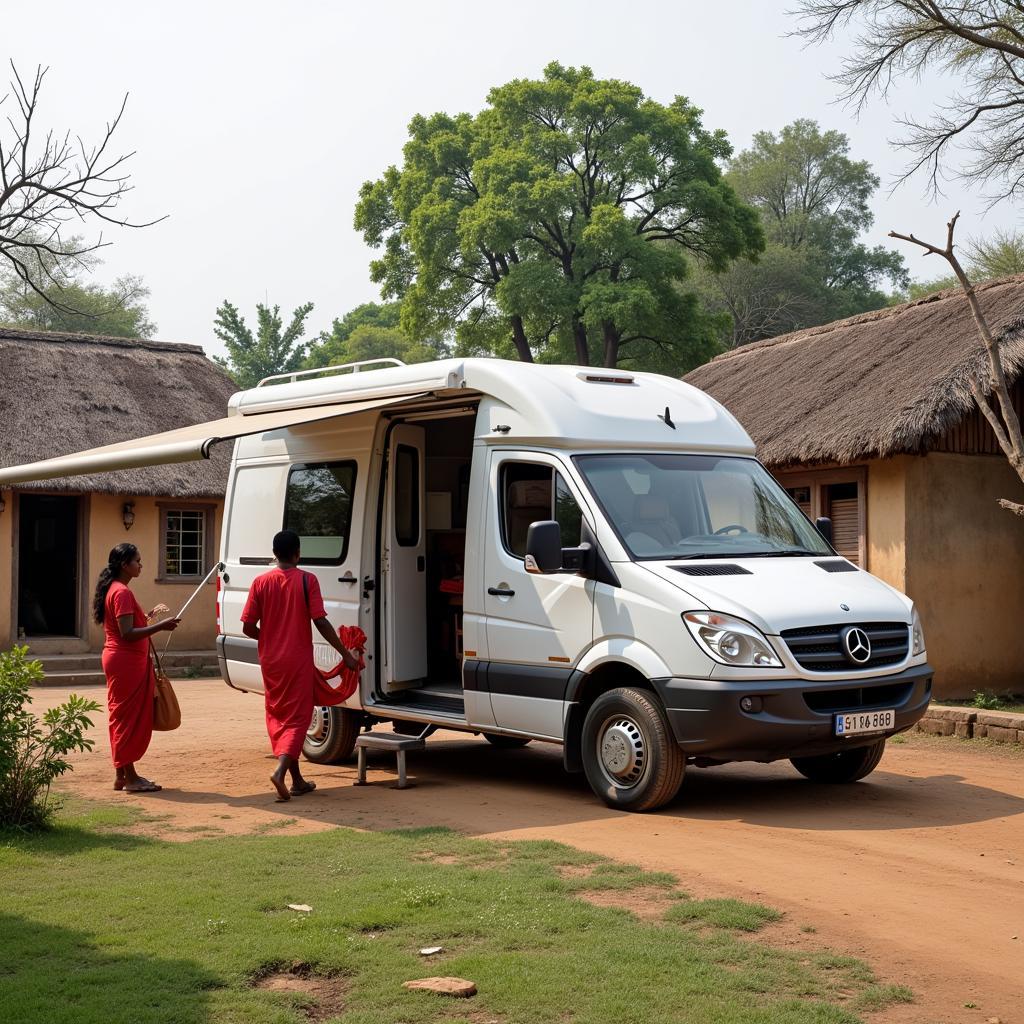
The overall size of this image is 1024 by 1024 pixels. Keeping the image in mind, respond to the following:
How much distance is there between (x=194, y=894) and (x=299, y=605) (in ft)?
10.3

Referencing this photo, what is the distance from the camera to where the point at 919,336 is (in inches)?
623

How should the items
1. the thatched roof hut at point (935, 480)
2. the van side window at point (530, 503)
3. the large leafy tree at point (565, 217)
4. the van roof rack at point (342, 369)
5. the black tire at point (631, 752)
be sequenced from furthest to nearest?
the large leafy tree at point (565, 217)
the thatched roof hut at point (935, 480)
the van roof rack at point (342, 369)
the van side window at point (530, 503)
the black tire at point (631, 752)

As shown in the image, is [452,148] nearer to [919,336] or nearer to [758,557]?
[919,336]

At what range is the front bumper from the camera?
7938 mm

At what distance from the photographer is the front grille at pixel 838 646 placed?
8086mm

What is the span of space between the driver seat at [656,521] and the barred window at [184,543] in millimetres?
14096

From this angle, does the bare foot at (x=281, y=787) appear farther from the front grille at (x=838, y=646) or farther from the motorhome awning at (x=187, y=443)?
the front grille at (x=838, y=646)

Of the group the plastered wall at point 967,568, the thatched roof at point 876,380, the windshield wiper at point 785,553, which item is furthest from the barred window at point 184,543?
the windshield wiper at point 785,553

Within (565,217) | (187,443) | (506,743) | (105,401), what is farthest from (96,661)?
(565,217)

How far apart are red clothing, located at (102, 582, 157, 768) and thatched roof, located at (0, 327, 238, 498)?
428 inches

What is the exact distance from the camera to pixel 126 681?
9438mm

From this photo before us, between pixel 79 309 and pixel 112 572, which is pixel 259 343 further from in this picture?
pixel 112 572

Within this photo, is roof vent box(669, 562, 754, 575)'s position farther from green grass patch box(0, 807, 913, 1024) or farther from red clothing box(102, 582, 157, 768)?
red clothing box(102, 582, 157, 768)

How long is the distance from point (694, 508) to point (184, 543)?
14.5m
